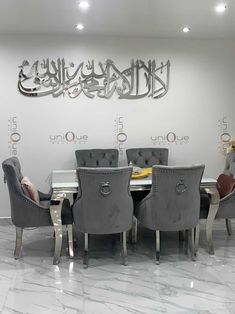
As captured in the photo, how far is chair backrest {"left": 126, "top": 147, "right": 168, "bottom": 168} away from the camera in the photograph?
5.20m

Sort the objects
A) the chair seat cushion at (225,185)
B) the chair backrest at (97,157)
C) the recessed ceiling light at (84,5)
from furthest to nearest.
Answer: the chair backrest at (97,157) < the chair seat cushion at (225,185) < the recessed ceiling light at (84,5)

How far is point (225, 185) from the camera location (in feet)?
13.8

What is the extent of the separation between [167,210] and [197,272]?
636mm

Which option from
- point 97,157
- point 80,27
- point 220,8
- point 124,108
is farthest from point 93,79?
point 220,8

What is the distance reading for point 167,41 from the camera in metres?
5.33

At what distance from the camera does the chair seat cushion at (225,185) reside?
13.4 ft

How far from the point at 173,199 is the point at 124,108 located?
7.28 ft

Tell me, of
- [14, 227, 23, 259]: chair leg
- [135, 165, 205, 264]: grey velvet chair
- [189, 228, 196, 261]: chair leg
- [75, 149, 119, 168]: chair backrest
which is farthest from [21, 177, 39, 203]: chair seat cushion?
[189, 228, 196, 261]: chair leg

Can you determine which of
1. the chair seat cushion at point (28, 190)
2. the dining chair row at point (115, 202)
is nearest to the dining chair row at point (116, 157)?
the chair seat cushion at point (28, 190)

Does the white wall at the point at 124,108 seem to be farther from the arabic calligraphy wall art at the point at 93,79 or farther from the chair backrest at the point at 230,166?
the chair backrest at the point at 230,166

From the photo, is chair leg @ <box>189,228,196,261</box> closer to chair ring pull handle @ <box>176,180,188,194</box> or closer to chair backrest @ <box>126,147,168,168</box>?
chair ring pull handle @ <box>176,180,188,194</box>

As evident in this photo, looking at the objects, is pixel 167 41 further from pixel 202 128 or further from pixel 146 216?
pixel 146 216

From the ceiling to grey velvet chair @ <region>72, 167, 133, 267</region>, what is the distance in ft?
5.80

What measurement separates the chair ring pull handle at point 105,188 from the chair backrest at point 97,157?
Result: 171 cm
